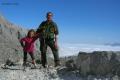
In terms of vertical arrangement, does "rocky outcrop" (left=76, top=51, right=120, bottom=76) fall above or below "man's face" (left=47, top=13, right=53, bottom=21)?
below

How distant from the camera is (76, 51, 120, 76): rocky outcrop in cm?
1373

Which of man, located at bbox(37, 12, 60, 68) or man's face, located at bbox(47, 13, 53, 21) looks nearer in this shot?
man's face, located at bbox(47, 13, 53, 21)

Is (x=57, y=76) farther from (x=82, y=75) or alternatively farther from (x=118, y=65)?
(x=118, y=65)

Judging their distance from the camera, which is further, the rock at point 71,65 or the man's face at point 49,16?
the man's face at point 49,16

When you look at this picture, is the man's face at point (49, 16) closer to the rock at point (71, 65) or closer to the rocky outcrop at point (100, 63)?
the rock at point (71, 65)

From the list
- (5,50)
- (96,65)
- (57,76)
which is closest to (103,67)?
(96,65)

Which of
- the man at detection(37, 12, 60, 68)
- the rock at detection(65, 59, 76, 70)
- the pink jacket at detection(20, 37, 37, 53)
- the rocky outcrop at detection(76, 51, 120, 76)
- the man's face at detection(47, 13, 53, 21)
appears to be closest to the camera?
the rocky outcrop at detection(76, 51, 120, 76)

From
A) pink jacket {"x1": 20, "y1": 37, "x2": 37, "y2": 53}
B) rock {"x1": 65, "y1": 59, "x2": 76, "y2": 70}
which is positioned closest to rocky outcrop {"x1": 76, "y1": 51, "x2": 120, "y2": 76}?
rock {"x1": 65, "y1": 59, "x2": 76, "y2": 70}

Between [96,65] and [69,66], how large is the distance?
2.51m

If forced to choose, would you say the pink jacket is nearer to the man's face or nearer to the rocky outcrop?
the man's face

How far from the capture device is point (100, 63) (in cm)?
1402

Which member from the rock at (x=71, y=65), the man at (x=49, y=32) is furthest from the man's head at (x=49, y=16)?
the rock at (x=71, y=65)

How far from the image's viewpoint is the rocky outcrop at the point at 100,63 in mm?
13727

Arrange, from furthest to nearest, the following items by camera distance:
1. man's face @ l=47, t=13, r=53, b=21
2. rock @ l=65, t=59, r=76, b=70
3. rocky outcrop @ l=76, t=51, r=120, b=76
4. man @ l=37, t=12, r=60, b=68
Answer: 1. man @ l=37, t=12, r=60, b=68
2. man's face @ l=47, t=13, r=53, b=21
3. rock @ l=65, t=59, r=76, b=70
4. rocky outcrop @ l=76, t=51, r=120, b=76
